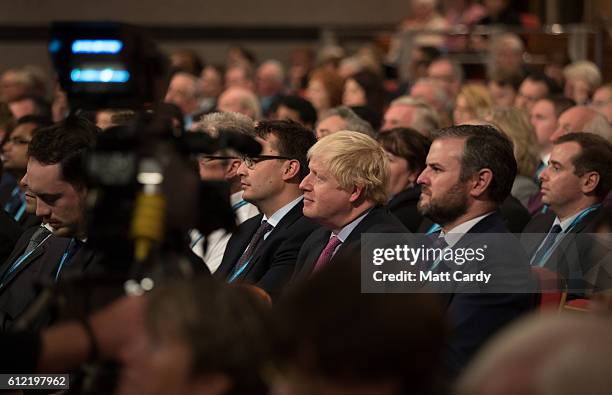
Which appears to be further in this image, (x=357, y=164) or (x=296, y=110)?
(x=296, y=110)

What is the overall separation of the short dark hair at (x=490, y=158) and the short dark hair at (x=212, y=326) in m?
2.33

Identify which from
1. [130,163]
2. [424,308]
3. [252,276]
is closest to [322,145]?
[252,276]

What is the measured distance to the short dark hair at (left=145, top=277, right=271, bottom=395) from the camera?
204cm

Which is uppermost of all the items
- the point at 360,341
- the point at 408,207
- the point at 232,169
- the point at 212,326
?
the point at 360,341

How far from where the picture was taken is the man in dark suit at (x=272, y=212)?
466 centimetres

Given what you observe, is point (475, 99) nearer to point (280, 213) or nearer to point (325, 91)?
point (325, 91)

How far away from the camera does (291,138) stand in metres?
5.09

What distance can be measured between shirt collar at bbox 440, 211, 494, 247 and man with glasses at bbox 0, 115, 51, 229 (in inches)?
108

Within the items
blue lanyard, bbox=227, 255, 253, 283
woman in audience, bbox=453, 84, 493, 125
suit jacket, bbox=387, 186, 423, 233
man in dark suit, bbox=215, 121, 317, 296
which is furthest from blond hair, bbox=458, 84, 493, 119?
blue lanyard, bbox=227, 255, 253, 283

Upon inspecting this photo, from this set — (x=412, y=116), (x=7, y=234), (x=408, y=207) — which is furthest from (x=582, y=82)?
(x=7, y=234)

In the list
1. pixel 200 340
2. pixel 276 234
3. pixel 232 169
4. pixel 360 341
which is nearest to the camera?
pixel 360 341

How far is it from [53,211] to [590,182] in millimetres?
2195

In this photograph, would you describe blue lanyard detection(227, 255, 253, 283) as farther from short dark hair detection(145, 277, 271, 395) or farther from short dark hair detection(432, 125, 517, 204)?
short dark hair detection(145, 277, 271, 395)

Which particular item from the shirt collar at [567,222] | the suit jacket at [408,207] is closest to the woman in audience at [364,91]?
the suit jacket at [408,207]
